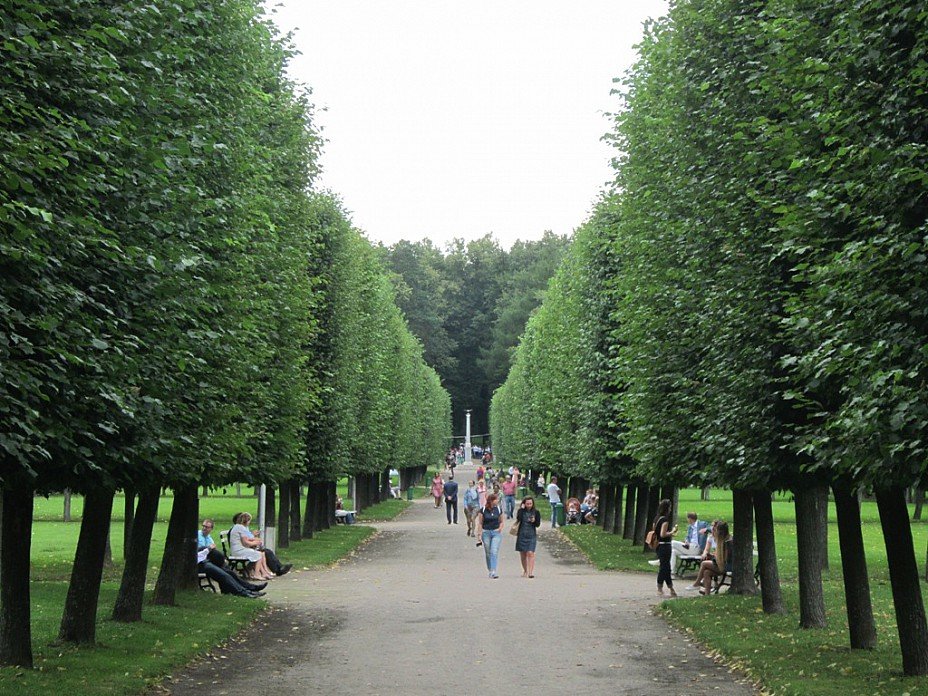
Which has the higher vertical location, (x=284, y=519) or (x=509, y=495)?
(x=509, y=495)

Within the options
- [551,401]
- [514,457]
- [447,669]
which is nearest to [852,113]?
[447,669]

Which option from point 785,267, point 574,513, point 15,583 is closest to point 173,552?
point 15,583

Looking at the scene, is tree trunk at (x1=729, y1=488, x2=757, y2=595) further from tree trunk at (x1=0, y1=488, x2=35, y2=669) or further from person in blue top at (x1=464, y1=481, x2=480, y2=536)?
person in blue top at (x1=464, y1=481, x2=480, y2=536)

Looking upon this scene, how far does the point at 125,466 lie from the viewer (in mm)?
14789

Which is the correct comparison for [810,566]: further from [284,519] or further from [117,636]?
[284,519]

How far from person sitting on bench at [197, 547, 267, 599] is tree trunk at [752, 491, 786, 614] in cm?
986

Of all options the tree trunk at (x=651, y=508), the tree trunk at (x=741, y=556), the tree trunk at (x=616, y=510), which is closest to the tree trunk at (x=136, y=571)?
the tree trunk at (x=741, y=556)

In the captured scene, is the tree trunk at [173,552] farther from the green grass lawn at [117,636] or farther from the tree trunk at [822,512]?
the tree trunk at [822,512]

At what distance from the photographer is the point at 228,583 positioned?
25.5m

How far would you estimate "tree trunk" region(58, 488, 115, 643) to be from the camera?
17.1 metres

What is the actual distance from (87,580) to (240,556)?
11.7 m

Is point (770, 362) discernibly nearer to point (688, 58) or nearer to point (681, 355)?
point (681, 355)

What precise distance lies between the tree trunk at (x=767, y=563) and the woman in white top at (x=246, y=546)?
11831 mm

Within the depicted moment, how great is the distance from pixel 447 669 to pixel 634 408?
30.9 ft
